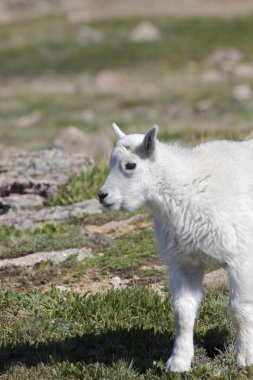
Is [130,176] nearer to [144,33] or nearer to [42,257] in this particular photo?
[42,257]

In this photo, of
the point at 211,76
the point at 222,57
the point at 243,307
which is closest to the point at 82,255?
the point at 243,307

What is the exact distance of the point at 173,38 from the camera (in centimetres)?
6244

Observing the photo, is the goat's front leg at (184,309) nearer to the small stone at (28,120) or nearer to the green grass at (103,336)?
the green grass at (103,336)

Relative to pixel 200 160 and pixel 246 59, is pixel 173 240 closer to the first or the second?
pixel 200 160

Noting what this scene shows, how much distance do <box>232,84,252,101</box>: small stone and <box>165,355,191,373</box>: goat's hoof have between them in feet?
118

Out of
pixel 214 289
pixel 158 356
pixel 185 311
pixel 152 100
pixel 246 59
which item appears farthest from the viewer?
pixel 246 59

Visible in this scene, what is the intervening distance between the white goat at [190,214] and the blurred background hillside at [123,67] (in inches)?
682

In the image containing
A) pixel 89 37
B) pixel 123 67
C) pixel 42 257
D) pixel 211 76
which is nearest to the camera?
pixel 42 257

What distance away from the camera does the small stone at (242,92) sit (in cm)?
4359

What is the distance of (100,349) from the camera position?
8.80 m

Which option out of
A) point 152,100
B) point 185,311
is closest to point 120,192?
point 185,311

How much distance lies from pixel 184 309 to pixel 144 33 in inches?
2208

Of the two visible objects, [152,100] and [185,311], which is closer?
[185,311]

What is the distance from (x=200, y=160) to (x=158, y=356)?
1.92 m
